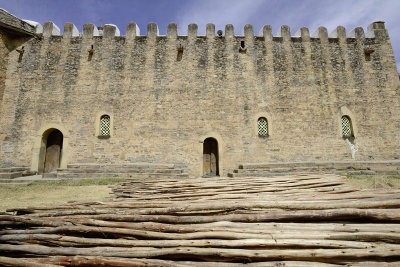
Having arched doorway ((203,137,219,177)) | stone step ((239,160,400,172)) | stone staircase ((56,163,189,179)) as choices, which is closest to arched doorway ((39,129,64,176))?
stone staircase ((56,163,189,179))

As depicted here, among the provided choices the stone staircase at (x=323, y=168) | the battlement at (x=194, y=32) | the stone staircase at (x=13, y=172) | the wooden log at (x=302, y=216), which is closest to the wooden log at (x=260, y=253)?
the wooden log at (x=302, y=216)

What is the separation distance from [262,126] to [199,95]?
148 inches

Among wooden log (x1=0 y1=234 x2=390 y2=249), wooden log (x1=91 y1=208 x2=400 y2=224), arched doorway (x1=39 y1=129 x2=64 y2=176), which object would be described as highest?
arched doorway (x1=39 y1=129 x2=64 y2=176)

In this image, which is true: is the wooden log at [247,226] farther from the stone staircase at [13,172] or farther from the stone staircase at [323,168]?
the stone staircase at [13,172]

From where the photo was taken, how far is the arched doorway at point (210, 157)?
10.2 m

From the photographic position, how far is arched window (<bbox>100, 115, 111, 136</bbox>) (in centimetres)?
1027

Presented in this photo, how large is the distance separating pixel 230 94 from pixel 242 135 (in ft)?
7.61

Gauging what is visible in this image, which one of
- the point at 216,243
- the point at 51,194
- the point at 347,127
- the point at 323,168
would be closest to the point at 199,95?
the point at 323,168

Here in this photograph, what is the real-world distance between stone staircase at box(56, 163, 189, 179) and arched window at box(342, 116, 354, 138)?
8.80 meters

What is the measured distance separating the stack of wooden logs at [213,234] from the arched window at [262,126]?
758cm

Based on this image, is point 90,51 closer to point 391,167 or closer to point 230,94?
point 230,94

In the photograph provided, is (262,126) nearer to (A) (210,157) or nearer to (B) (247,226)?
(A) (210,157)

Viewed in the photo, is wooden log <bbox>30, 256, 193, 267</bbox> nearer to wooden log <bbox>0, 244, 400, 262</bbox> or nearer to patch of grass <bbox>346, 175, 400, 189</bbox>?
wooden log <bbox>0, 244, 400, 262</bbox>

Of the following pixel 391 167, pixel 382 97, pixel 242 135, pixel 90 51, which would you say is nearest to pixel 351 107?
pixel 382 97
